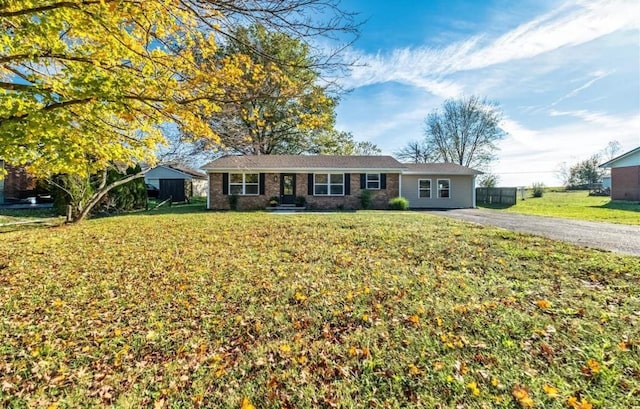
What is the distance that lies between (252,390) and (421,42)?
355 inches

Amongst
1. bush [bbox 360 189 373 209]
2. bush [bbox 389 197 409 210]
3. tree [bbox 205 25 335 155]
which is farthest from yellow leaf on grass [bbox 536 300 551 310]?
bush [bbox 360 189 373 209]

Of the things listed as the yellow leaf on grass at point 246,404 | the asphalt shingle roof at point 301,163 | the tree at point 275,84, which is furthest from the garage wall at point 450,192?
the yellow leaf on grass at point 246,404

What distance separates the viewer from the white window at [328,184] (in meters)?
18.9

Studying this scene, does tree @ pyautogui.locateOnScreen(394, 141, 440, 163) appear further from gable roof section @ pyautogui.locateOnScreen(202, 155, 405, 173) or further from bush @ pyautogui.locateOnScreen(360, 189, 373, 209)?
bush @ pyautogui.locateOnScreen(360, 189, 373, 209)

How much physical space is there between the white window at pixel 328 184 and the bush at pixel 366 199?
1275 millimetres

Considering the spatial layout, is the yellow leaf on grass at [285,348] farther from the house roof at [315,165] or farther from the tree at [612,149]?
the tree at [612,149]

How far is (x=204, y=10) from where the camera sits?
401cm

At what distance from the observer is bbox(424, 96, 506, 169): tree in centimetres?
3306

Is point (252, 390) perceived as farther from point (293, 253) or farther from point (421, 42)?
point (421, 42)

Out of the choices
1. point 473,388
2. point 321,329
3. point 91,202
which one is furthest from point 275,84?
point 91,202

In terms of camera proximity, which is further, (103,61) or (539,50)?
(539,50)

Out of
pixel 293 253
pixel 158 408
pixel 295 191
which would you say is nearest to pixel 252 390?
pixel 158 408

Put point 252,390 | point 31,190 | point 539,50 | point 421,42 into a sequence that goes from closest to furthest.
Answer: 1. point 252,390
2. point 421,42
3. point 539,50
4. point 31,190

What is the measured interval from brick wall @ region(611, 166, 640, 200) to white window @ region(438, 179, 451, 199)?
42.3 ft
